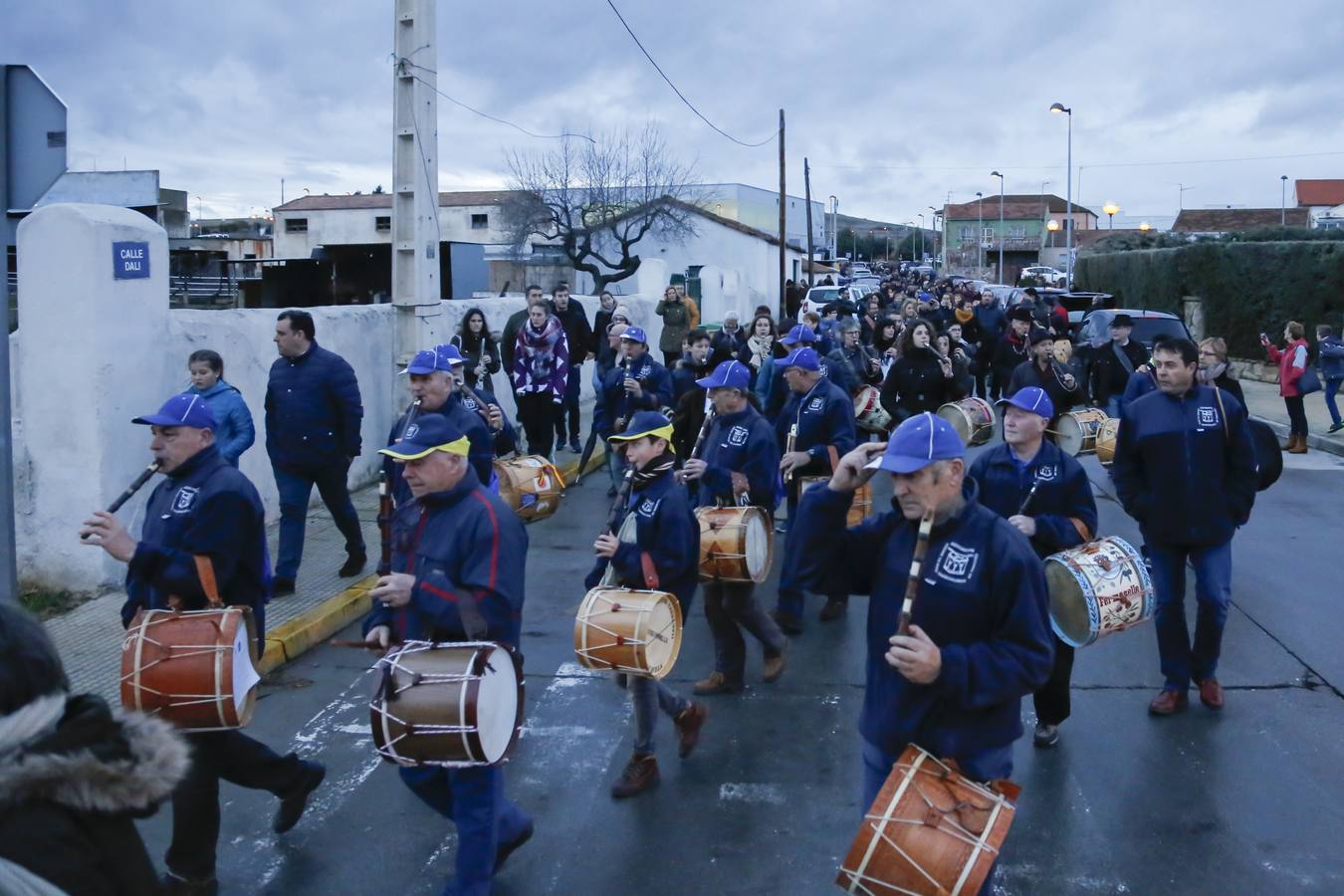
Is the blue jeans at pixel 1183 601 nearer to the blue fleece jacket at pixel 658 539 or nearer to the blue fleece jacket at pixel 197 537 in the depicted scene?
the blue fleece jacket at pixel 658 539

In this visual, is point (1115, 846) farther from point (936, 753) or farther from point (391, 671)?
point (391, 671)

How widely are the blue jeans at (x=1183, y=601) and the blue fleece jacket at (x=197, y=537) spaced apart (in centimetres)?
455

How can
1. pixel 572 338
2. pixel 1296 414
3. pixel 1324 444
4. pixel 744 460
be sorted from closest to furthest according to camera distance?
pixel 744 460 → pixel 572 338 → pixel 1296 414 → pixel 1324 444

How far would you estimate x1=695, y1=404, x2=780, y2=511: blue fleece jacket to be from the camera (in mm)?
7344

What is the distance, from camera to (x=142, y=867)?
2.32 meters

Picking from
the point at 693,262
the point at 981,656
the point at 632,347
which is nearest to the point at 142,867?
the point at 981,656

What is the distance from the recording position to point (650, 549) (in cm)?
580

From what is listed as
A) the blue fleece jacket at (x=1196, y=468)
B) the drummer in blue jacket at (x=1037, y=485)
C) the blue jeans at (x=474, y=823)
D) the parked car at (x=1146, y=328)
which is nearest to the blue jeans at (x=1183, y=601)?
the blue fleece jacket at (x=1196, y=468)

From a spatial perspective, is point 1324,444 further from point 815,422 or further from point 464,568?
point 464,568

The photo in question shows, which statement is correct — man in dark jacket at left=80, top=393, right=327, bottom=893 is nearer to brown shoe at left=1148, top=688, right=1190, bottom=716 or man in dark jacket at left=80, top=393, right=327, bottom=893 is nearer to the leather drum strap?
the leather drum strap

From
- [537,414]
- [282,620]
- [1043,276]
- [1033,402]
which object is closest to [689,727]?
[1033,402]

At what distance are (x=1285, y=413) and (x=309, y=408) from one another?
1765cm

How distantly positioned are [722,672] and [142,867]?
16.0 ft

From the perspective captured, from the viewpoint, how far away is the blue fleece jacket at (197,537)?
4.67 m
